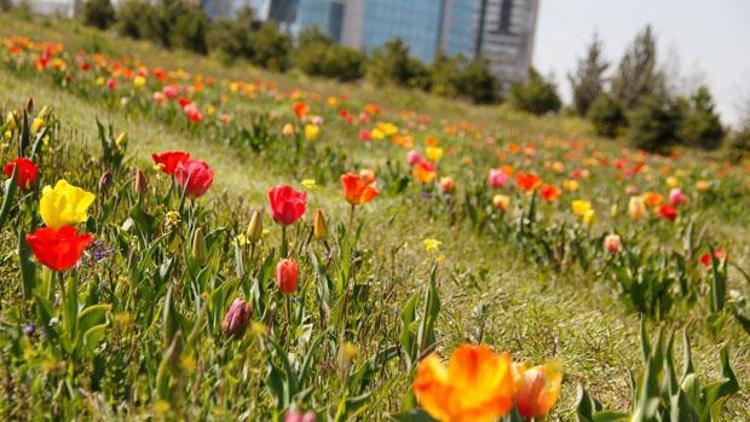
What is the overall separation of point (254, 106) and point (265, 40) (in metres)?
19.7

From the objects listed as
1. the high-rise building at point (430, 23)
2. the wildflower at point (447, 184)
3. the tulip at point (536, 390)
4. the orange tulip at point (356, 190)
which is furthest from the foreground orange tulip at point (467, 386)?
the high-rise building at point (430, 23)

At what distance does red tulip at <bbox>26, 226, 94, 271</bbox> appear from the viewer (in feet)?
4.33

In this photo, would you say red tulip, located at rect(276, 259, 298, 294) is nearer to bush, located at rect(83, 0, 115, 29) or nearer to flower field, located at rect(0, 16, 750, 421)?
flower field, located at rect(0, 16, 750, 421)

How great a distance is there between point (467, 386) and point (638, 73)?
120ft

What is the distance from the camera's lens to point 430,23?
108 meters

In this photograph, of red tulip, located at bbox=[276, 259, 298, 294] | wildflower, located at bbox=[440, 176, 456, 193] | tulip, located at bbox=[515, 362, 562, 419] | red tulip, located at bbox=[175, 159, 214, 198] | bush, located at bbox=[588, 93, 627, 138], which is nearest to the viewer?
tulip, located at bbox=[515, 362, 562, 419]

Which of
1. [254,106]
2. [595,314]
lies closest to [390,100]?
[254,106]

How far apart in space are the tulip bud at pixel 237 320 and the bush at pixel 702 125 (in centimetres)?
2643

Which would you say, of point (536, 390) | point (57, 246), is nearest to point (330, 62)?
point (57, 246)

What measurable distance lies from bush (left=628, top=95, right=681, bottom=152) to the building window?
4106 inches

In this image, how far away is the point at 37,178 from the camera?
223 centimetres

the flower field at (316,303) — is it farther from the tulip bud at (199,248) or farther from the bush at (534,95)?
the bush at (534,95)

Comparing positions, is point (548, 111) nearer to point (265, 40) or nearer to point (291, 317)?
point (265, 40)

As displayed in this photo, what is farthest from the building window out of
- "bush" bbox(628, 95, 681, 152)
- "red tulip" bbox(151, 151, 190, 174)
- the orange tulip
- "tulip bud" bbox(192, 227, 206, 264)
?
"tulip bud" bbox(192, 227, 206, 264)
